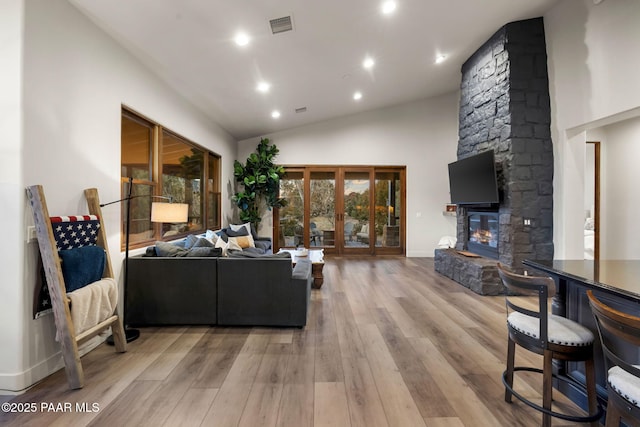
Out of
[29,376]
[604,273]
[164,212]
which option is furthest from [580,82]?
[29,376]

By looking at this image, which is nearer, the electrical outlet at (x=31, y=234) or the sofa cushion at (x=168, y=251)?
the electrical outlet at (x=31, y=234)

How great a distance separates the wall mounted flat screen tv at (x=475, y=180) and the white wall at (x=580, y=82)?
0.83 meters

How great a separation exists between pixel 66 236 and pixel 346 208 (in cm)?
596

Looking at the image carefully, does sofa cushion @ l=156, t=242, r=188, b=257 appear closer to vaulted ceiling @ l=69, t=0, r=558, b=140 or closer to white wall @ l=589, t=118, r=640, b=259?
vaulted ceiling @ l=69, t=0, r=558, b=140

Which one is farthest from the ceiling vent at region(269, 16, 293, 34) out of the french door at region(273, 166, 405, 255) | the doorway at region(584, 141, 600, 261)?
the doorway at region(584, 141, 600, 261)

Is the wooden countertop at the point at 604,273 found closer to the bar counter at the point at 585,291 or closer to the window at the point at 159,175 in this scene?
the bar counter at the point at 585,291

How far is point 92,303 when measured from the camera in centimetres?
234

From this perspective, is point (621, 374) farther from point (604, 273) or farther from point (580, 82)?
point (580, 82)

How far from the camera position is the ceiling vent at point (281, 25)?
3.14 meters

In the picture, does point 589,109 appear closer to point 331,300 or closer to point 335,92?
point 335,92

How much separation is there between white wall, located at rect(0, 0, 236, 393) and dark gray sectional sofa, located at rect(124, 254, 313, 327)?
39 centimetres

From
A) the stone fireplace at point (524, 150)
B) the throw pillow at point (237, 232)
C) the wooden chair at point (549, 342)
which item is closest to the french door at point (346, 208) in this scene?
the throw pillow at point (237, 232)

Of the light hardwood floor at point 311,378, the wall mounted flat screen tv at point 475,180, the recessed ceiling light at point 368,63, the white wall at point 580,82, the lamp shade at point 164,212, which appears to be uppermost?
the recessed ceiling light at point 368,63

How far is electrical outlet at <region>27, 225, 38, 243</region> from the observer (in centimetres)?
214
